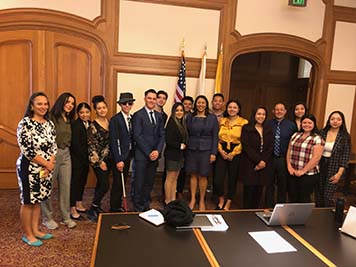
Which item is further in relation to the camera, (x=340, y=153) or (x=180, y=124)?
(x=180, y=124)

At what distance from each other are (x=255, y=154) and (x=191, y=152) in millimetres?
743

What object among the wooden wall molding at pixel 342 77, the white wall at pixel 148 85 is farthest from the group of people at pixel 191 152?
the wooden wall molding at pixel 342 77

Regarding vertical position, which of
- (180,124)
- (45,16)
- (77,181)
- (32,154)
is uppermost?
(45,16)

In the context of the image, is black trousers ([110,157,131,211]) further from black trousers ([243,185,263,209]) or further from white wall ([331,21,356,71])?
white wall ([331,21,356,71])

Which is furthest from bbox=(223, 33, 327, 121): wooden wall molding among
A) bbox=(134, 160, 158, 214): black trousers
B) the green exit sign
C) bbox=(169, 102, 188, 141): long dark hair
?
bbox=(134, 160, 158, 214): black trousers

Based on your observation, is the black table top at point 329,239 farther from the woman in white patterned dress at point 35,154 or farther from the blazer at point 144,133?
the woman in white patterned dress at point 35,154

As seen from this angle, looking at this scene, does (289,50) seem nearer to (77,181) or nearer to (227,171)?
(227,171)

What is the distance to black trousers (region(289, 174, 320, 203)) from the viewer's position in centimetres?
346

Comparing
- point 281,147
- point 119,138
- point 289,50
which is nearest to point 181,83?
point 119,138

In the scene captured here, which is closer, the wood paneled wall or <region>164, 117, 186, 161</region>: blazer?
<region>164, 117, 186, 161</region>: blazer

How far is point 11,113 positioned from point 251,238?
385 cm

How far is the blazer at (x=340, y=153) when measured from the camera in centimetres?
355

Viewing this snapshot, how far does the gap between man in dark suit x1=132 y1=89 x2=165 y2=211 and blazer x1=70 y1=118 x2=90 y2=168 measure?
537 mm

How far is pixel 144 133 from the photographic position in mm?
3529
